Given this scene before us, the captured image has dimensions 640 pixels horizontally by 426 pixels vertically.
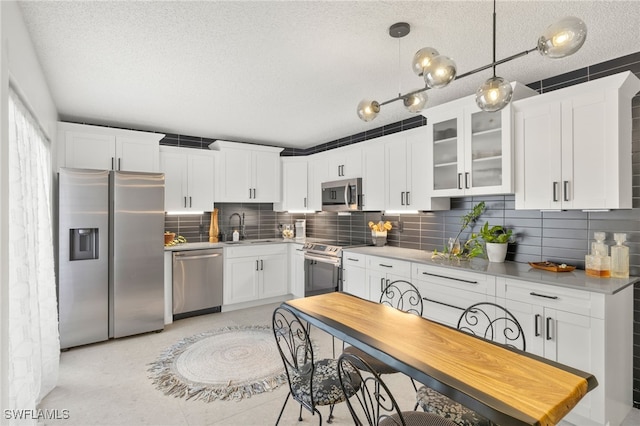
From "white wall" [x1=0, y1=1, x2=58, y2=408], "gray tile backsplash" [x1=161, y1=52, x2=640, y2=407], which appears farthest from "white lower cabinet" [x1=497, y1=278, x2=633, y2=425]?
"white wall" [x1=0, y1=1, x2=58, y2=408]

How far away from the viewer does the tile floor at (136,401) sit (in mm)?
2236

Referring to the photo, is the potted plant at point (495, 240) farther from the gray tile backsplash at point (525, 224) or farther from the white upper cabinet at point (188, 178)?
the white upper cabinet at point (188, 178)

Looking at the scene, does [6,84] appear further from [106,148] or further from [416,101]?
[106,148]

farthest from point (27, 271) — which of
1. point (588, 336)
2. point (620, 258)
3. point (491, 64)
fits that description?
point (620, 258)

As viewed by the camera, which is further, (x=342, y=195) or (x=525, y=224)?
(x=342, y=195)

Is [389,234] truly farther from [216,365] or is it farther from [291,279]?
[216,365]

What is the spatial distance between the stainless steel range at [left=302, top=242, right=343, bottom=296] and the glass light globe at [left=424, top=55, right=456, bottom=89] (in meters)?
2.91

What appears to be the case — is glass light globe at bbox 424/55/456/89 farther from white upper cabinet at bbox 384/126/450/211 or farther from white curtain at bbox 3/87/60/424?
white curtain at bbox 3/87/60/424

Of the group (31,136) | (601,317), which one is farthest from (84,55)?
(601,317)

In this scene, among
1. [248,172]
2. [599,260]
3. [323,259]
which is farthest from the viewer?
[248,172]

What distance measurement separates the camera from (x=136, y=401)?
2.45 metres

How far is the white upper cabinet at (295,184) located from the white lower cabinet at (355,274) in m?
1.54

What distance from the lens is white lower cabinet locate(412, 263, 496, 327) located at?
8.71ft

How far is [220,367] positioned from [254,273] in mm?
1901
